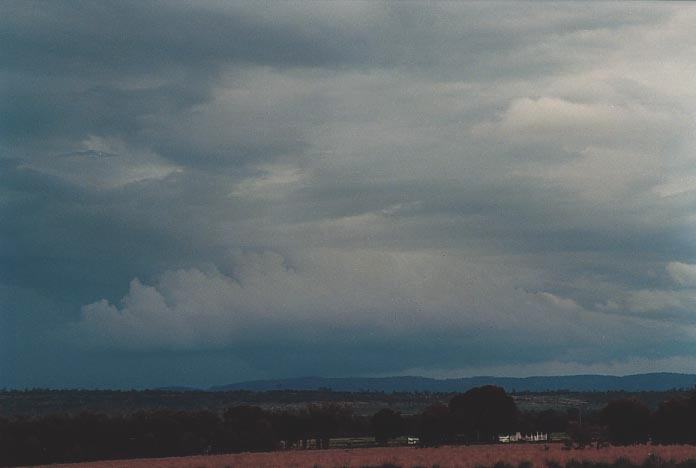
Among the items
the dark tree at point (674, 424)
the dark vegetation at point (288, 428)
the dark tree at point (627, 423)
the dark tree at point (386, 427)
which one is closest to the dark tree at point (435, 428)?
the dark vegetation at point (288, 428)

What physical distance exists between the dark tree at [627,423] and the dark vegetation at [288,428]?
0.11 m

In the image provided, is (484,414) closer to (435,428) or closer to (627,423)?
(435,428)

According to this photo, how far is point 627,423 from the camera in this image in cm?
10906

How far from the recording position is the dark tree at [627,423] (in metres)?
108

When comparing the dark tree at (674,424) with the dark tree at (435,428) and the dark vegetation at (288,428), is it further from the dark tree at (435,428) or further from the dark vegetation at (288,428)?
the dark tree at (435,428)

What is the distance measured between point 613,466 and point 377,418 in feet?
219

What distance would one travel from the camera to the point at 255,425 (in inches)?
4663

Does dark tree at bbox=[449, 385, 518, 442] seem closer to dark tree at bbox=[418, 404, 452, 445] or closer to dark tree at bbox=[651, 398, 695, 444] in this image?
dark tree at bbox=[418, 404, 452, 445]

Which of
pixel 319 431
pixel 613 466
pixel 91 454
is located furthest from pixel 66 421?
pixel 613 466

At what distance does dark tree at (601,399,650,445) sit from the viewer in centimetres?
10809

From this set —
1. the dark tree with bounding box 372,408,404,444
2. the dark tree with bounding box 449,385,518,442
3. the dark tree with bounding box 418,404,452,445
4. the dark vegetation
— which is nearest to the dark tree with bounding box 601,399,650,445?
the dark vegetation

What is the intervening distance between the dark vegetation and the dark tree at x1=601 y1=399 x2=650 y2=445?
11cm

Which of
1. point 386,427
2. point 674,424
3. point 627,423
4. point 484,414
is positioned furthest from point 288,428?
point 674,424

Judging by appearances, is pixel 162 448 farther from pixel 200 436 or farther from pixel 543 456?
pixel 543 456
